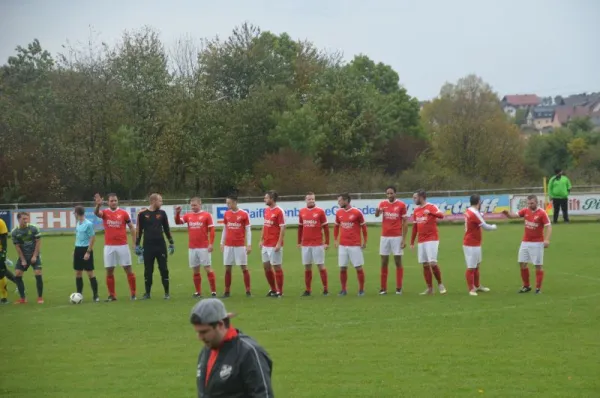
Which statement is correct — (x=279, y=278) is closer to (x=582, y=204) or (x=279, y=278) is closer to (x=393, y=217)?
(x=393, y=217)

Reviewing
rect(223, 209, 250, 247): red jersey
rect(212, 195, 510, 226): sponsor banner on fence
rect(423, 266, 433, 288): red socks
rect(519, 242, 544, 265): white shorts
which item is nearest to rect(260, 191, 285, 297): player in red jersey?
rect(223, 209, 250, 247): red jersey

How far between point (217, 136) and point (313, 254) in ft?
127

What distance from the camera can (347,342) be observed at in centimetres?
1333

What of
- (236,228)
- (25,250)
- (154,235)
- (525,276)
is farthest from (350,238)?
(25,250)

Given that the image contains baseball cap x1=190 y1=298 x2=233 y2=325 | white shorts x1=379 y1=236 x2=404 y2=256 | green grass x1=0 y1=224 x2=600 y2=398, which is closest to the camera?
baseball cap x1=190 y1=298 x2=233 y2=325

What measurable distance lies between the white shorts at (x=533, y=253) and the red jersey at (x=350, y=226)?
362 cm

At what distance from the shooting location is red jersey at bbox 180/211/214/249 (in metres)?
19.8

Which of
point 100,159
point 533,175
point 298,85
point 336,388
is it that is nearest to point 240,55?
point 298,85

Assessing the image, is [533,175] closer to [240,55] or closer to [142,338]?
[240,55]

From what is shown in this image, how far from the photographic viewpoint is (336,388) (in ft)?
34.3

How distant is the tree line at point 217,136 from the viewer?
51.6 meters

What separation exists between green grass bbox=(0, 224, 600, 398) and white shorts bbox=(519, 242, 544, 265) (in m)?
0.79

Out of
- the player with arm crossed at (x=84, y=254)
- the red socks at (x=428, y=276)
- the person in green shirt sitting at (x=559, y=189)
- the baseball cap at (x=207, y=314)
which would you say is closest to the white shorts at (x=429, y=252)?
the red socks at (x=428, y=276)

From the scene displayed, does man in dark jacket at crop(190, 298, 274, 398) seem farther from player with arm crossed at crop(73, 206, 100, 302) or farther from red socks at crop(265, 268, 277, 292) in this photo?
player with arm crossed at crop(73, 206, 100, 302)
